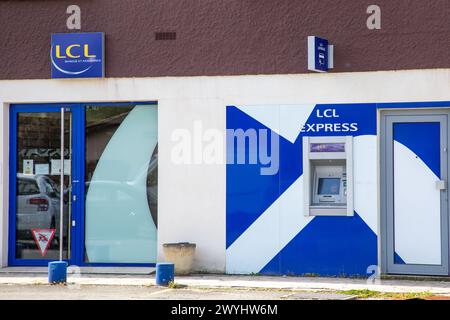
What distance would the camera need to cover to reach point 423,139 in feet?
45.7

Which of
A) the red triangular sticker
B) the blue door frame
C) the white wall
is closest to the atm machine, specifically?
the white wall

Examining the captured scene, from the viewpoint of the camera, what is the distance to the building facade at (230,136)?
13.9m

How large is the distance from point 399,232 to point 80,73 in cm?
548

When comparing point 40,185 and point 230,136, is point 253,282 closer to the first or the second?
point 230,136

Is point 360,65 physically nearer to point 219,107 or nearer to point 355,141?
point 355,141

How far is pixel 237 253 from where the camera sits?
14484mm

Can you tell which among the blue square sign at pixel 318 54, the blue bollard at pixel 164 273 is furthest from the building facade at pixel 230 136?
the blue bollard at pixel 164 273

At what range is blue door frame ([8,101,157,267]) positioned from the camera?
49.7 ft

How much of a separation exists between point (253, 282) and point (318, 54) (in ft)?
11.2

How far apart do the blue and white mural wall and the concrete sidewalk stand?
1.08 ft

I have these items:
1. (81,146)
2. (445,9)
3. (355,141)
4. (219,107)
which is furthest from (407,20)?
(81,146)

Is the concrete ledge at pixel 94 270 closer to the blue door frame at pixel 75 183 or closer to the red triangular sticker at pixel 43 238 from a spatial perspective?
the blue door frame at pixel 75 183

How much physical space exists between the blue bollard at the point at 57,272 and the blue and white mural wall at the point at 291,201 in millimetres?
2545

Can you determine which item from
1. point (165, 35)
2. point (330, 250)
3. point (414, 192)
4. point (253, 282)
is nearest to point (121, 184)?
point (165, 35)
